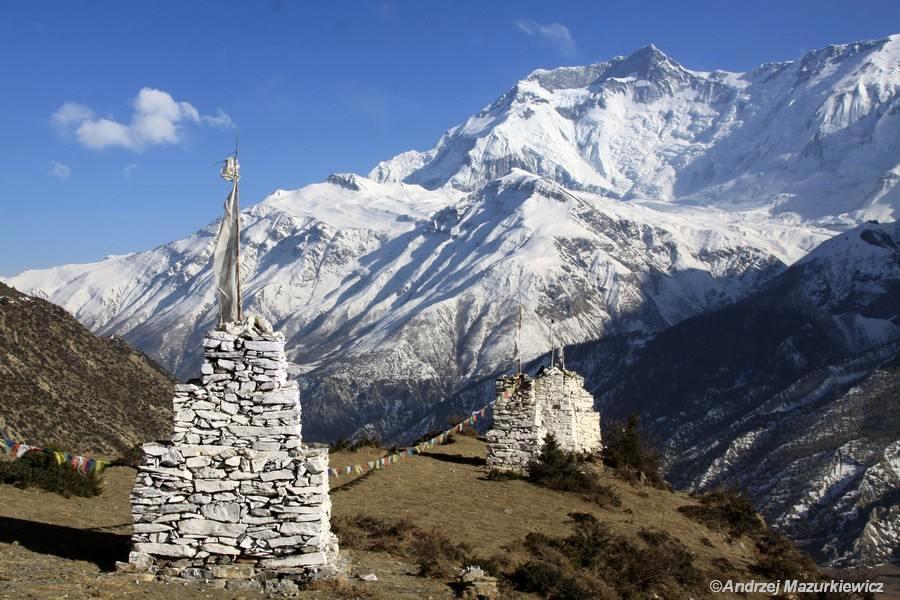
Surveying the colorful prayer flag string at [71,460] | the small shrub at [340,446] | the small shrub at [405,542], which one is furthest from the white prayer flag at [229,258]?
the small shrub at [340,446]

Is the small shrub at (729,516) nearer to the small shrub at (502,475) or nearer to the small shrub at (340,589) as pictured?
the small shrub at (502,475)

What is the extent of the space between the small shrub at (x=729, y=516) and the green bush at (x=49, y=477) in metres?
19.4

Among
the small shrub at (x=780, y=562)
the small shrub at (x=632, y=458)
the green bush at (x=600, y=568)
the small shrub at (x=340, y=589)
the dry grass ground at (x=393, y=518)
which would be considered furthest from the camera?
the small shrub at (x=632, y=458)

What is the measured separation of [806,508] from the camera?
353 ft

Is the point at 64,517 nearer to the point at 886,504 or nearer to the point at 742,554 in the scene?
the point at 742,554

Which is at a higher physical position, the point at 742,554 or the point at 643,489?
the point at 643,489

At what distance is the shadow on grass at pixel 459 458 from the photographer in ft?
107

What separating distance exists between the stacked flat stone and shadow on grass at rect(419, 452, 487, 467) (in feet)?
4.26

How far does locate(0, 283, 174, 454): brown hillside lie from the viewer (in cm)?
4109

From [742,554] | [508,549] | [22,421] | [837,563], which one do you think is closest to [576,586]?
[508,549]

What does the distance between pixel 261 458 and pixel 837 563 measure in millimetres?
86270

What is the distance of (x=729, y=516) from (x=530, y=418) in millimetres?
7639

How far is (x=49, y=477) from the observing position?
65.5 feet

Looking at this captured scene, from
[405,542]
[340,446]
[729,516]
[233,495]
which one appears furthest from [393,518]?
[729,516]
